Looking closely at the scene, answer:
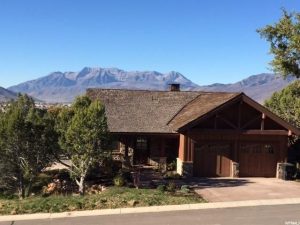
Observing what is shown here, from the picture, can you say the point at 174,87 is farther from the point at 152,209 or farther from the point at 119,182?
the point at 152,209

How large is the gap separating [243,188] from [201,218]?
Result: 8754mm

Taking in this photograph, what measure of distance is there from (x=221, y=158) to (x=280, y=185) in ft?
15.2

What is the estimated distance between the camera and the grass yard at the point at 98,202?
68.2ft

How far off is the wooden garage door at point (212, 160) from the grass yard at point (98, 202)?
321 inches

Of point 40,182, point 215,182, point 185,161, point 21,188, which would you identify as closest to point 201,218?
point 215,182

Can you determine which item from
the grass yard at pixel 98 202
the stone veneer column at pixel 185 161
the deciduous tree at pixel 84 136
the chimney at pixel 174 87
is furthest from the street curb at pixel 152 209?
the chimney at pixel 174 87

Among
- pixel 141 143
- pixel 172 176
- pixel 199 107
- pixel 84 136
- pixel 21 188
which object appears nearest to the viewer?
pixel 84 136

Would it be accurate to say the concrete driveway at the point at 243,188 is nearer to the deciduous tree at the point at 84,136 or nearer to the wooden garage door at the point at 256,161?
the wooden garage door at the point at 256,161

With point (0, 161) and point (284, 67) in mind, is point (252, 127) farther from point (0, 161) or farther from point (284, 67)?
point (0, 161)

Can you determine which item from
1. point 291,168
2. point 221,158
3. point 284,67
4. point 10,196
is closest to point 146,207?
point 10,196

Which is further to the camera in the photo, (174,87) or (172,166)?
(174,87)

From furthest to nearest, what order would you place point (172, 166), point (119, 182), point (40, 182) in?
point (172, 166), point (40, 182), point (119, 182)

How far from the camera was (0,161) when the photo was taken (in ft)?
85.1

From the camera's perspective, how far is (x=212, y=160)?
106 ft
